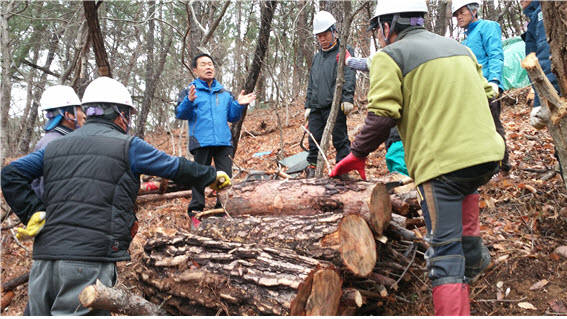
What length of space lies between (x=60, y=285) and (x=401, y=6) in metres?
3.00

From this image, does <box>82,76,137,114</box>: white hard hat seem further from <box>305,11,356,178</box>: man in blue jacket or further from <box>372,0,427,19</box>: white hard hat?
<box>305,11,356,178</box>: man in blue jacket

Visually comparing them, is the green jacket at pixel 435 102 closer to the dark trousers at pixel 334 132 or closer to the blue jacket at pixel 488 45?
the blue jacket at pixel 488 45

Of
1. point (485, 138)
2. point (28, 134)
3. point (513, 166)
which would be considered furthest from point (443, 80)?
point (28, 134)

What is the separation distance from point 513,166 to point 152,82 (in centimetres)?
1031

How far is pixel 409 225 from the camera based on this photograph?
3.77m

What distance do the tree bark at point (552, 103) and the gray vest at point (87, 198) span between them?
109 inches

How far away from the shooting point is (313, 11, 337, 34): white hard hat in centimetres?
488

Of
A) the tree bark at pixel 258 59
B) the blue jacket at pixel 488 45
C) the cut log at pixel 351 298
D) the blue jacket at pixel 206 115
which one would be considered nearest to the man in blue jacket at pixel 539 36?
the blue jacket at pixel 488 45

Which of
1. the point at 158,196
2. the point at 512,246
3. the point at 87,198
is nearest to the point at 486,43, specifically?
the point at 512,246

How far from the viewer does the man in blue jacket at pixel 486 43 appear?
A: 167 inches

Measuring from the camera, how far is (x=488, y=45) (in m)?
4.36

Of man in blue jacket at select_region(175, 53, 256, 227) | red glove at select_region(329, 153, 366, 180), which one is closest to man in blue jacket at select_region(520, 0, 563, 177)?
red glove at select_region(329, 153, 366, 180)

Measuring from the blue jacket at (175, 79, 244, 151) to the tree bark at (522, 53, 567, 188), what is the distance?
342cm

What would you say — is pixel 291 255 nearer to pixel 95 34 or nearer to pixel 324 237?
pixel 324 237
